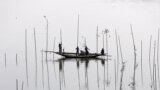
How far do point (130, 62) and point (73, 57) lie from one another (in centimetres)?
323

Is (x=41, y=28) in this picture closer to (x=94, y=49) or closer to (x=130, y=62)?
(x=94, y=49)

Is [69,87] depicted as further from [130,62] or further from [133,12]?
[133,12]

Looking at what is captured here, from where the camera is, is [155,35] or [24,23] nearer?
[155,35]

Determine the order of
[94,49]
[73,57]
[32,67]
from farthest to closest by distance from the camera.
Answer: [94,49] → [73,57] → [32,67]

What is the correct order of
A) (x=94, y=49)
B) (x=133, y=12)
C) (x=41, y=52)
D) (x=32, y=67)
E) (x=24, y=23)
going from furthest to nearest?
(x=133, y=12) < (x=24, y=23) < (x=94, y=49) < (x=41, y=52) < (x=32, y=67)

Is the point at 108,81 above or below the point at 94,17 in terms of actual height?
below

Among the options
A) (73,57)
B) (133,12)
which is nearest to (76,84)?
(73,57)

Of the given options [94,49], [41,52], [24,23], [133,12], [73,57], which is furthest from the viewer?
[133,12]

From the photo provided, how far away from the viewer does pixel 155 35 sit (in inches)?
1126

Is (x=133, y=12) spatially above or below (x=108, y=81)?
above

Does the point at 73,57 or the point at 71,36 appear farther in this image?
the point at 71,36

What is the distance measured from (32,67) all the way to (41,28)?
38.3 ft

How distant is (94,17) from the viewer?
38500 mm

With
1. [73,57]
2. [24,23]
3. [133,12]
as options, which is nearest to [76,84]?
[73,57]
